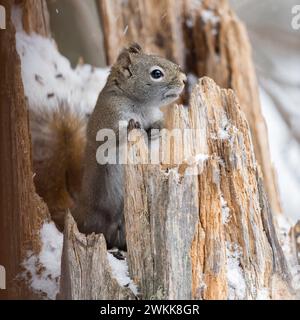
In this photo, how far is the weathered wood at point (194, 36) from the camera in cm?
128

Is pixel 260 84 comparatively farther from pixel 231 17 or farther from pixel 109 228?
pixel 109 228

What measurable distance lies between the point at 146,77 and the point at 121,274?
1.27ft

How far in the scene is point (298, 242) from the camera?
1.17m

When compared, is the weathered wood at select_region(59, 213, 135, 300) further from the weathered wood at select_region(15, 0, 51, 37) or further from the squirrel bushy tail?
the weathered wood at select_region(15, 0, 51, 37)

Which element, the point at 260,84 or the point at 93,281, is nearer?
the point at 93,281

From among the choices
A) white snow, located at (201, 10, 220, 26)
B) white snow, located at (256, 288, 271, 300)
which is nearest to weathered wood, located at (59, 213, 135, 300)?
white snow, located at (256, 288, 271, 300)

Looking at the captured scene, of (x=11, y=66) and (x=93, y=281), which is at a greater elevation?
(x=11, y=66)

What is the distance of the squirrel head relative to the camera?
1188mm

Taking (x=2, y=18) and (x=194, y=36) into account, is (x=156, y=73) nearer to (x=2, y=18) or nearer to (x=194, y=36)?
(x=194, y=36)

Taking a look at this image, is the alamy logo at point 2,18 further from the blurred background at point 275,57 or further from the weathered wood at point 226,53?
the weathered wood at point 226,53

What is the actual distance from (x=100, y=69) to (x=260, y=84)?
13.9 inches

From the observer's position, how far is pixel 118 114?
120 centimetres

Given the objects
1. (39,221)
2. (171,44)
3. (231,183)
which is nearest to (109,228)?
(39,221)
